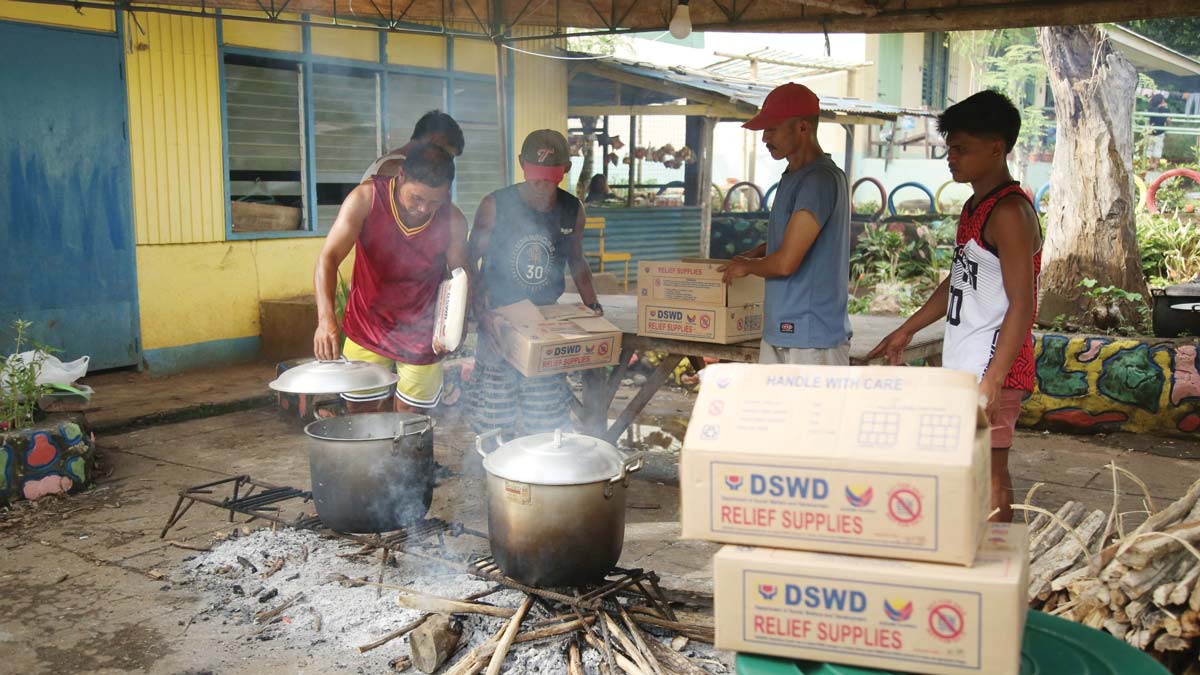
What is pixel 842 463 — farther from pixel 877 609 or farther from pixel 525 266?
pixel 525 266

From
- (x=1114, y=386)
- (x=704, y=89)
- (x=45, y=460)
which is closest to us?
(x=45, y=460)

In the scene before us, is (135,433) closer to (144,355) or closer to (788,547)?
(144,355)

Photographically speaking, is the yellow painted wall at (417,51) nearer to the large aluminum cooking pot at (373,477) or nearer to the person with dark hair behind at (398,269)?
the person with dark hair behind at (398,269)

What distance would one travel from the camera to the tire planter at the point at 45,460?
543cm

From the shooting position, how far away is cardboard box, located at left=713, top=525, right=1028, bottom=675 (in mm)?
1868

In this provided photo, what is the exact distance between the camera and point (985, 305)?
139 inches

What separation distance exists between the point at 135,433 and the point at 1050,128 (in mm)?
23864

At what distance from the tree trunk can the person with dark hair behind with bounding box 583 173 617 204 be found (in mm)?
7964

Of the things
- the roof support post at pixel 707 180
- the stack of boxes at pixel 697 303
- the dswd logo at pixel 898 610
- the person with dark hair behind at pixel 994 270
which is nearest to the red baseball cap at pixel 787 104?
the person with dark hair behind at pixel 994 270

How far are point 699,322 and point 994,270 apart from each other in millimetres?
1888

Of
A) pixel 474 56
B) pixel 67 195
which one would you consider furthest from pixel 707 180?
pixel 67 195

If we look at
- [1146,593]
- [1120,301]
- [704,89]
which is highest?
[704,89]

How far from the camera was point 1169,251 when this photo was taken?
33.6 ft

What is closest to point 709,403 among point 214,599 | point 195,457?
point 214,599
